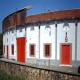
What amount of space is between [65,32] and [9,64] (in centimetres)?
654

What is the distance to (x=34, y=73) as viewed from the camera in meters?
19.2

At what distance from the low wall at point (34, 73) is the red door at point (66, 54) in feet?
14.0

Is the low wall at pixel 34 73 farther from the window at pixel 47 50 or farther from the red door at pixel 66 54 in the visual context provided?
the red door at pixel 66 54

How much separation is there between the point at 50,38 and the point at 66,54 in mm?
2329

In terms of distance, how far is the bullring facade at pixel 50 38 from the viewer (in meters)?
22.4

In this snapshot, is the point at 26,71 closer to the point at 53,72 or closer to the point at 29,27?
the point at 53,72

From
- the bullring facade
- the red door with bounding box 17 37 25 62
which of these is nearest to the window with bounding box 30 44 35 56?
the bullring facade

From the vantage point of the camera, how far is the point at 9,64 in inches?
936

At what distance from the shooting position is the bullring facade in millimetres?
22391

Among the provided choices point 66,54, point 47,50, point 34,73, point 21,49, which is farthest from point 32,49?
point 34,73

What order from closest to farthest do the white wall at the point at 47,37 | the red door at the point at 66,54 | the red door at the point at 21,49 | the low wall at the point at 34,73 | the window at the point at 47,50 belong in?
the low wall at the point at 34,73 → the red door at the point at 66,54 → the white wall at the point at 47,37 → the window at the point at 47,50 → the red door at the point at 21,49

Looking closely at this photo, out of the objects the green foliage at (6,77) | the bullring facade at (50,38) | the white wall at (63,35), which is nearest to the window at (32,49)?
the bullring facade at (50,38)

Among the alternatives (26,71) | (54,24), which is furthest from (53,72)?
(54,24)

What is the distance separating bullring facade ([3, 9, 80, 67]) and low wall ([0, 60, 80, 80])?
114 inches
